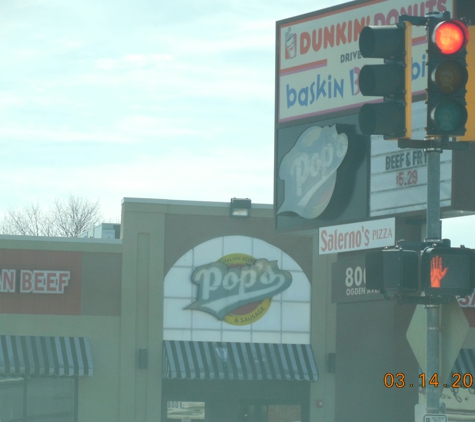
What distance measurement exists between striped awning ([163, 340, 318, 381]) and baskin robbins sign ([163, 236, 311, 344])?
0.25 m

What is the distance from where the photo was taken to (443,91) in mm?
7500

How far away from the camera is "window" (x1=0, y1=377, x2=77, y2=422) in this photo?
2420 cm

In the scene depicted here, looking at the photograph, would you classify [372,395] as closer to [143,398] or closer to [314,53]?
[314,53]

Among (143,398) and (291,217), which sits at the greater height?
(291,217)

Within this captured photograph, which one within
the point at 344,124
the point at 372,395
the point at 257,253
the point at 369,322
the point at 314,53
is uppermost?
the point at 314,53

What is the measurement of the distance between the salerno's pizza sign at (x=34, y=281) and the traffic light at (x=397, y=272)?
17.6 meters

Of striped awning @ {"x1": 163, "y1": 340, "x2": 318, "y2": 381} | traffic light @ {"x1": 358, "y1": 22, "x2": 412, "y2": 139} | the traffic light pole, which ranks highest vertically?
traffic light @ {"x1": 358, "y1": 22, "x2": 412, "y2": 139}

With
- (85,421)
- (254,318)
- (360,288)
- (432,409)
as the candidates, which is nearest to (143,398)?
(85,421)

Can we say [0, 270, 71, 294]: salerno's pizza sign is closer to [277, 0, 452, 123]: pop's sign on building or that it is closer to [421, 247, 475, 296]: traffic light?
[277, 0, 452, 123]: pop's sign on building

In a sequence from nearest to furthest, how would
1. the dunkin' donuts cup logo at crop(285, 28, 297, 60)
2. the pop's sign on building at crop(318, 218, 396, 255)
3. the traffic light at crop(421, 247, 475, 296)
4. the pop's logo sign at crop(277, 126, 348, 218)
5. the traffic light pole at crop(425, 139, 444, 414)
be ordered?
the traffic light at crop(421, 247, 475, 296), the traffic light pole at crop(425, 139, 444, 414), the pop's sign on building at crop(318, 218, 396, 255), the pop's logo sign at crop(277, 126, 348, 218), the dunkin' donuts cup logo at crop(285, 28, 297, 60)

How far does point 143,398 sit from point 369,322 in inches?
→ 451

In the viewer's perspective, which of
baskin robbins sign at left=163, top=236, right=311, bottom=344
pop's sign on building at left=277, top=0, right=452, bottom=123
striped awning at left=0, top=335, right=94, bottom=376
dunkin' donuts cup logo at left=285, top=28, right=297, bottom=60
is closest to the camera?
pop's sign on building at left=277, top=0, right=452, bottom=123

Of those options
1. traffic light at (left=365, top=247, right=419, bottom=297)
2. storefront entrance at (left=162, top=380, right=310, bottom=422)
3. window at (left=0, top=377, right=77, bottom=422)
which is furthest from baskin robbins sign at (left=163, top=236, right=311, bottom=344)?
traffic light at (left=365, top=247, right=419, bottom=297)

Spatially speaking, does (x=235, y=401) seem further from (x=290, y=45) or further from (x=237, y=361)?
(x=290, y=45)
